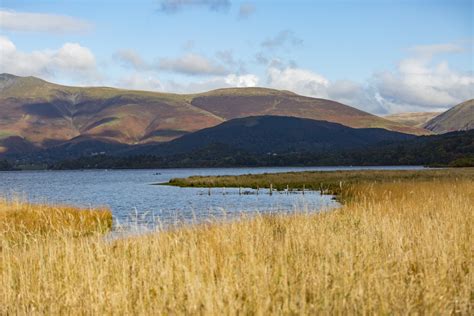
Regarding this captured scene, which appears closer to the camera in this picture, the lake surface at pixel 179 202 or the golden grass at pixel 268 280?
the golden grass at pixel 268 280

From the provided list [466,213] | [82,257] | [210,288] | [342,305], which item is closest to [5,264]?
[82,257]

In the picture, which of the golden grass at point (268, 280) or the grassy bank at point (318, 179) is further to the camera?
the grassy bank at point (318, 179)

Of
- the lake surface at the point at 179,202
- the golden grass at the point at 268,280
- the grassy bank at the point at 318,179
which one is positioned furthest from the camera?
the grassy bank at the point at 318,179

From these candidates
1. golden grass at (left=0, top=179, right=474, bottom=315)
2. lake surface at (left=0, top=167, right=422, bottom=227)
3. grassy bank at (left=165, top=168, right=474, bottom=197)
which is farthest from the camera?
grassy bank at (left=165, top=168, right=474, bottom=197)

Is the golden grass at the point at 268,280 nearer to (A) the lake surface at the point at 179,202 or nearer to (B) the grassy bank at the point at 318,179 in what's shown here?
(A) the lake surface at the point at 179,202

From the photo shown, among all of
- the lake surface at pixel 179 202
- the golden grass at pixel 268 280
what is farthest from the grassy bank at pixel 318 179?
the golden grass at pixel 268 280

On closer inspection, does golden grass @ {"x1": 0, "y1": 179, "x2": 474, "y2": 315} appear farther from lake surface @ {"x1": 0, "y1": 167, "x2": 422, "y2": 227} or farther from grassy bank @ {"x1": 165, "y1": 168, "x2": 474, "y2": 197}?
grassy bank @ {"x1": 165, "y1": 168, "x2": 474, "y2": 197}

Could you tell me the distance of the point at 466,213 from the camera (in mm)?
17797

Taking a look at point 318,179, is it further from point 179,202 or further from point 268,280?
point 268,280

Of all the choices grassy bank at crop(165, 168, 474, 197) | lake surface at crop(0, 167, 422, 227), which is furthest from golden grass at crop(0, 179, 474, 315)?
grassy bank at crop(165, 168, 474, 197)

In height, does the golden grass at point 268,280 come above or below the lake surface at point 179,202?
above

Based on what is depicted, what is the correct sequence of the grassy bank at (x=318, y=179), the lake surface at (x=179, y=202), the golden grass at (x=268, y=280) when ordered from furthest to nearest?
the grassy bank at (x=318, y=179), the lake surface at (x=179, y=202), the golden grass at (x=268, y=280)

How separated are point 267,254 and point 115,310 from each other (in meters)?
3.91

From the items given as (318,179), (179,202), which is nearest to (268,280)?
(179,202)
